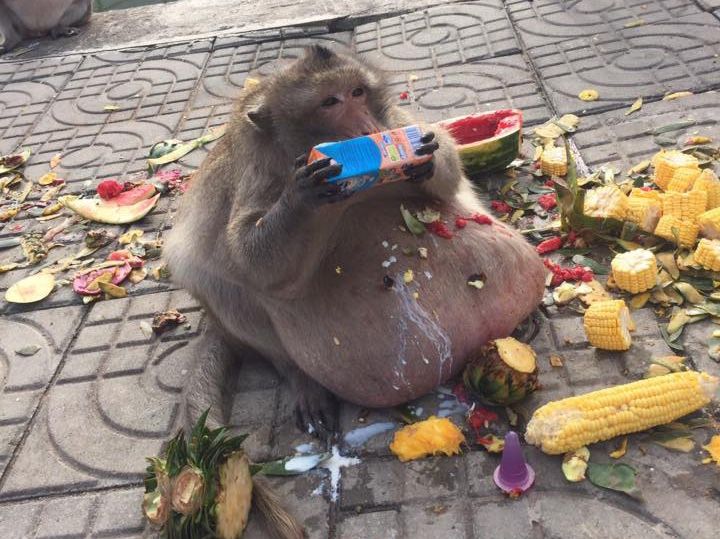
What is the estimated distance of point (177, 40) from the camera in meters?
7.37

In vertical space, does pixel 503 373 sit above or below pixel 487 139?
above

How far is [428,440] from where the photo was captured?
267cm

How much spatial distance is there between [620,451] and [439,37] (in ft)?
15.2

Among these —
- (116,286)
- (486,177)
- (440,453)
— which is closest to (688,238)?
(486,177)

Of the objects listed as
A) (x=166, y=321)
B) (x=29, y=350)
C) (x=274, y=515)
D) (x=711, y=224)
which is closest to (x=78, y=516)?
(x=274, y=515)

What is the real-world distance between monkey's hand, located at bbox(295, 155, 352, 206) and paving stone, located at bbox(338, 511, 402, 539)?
113 centimetres

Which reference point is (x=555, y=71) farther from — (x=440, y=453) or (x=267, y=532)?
(x=267, y=532)

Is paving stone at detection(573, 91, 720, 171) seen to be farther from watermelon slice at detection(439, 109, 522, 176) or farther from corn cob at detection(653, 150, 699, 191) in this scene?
watermelon slice at detection(439, 109, 522, 176)

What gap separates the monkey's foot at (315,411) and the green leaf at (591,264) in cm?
143

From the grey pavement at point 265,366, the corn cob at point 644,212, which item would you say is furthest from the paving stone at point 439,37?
the corn cob at point 644,212

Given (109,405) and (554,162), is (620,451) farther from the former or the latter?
(109,405)

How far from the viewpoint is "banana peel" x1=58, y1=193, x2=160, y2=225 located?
4.67m

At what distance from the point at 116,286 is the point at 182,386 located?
1014mm

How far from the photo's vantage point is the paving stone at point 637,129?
13.6 feet
